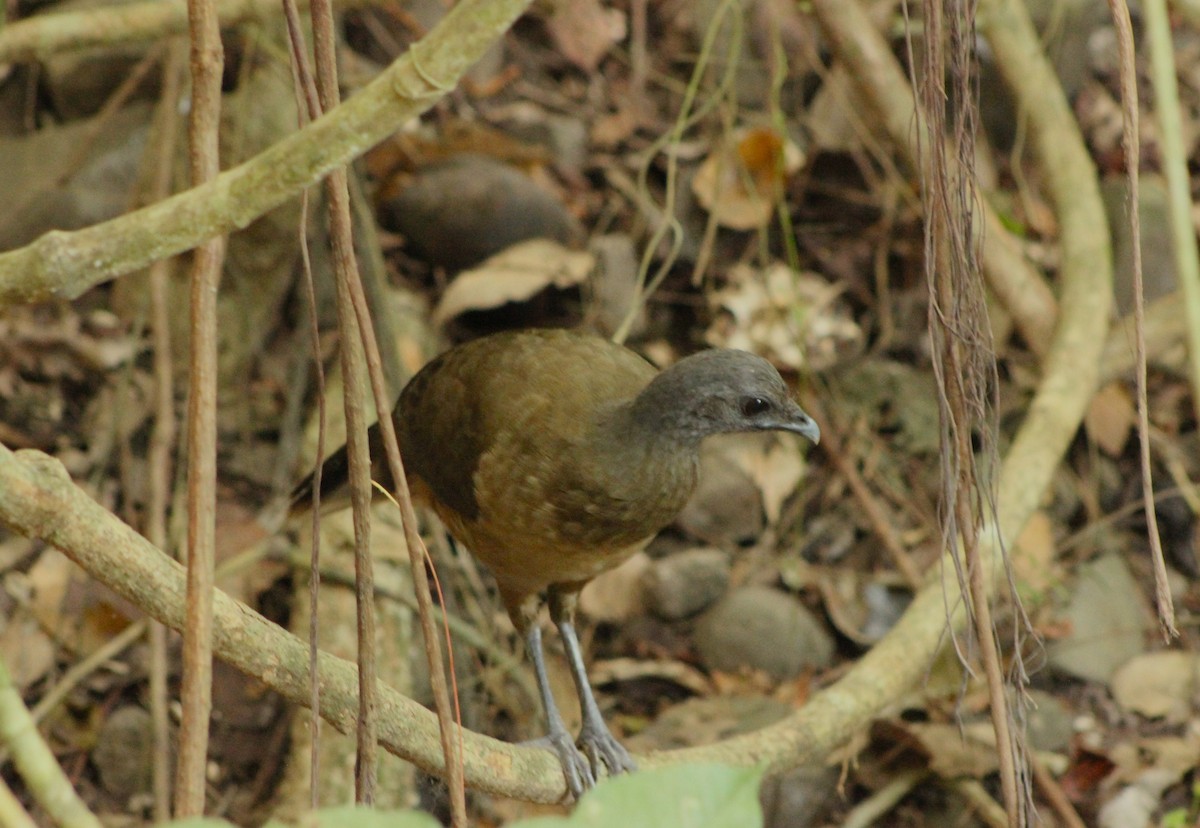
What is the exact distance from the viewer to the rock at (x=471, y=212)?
5902 mm

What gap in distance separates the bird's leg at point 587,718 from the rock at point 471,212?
234cm

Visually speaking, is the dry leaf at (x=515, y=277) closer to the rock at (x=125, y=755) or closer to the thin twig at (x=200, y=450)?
the rock at (x=125, y=755)

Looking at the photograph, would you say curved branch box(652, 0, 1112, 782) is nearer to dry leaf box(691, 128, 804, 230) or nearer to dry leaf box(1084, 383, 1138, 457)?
dry leaf box(1084, 383, 1138, 457)

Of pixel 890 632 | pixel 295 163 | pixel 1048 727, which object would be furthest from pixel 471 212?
pixel 295 163

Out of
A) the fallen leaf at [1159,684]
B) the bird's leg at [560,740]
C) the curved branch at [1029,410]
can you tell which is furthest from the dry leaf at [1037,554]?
the bird's leg at [560,740]

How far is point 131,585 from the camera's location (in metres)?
2.13

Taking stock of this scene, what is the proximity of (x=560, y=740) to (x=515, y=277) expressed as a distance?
256cm

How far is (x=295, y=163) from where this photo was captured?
1.63 metres

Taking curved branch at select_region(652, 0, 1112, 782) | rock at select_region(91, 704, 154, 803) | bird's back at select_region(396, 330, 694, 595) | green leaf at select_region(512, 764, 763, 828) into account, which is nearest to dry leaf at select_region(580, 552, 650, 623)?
curved branch at select_region(652, 0, 1112, 782)

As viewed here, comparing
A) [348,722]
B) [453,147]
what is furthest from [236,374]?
[348,722]

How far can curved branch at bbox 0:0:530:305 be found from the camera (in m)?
1.62

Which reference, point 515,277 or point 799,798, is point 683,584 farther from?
point 515,277

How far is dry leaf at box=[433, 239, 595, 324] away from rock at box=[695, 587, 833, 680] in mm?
1535

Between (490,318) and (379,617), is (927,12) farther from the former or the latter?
(490,318)
